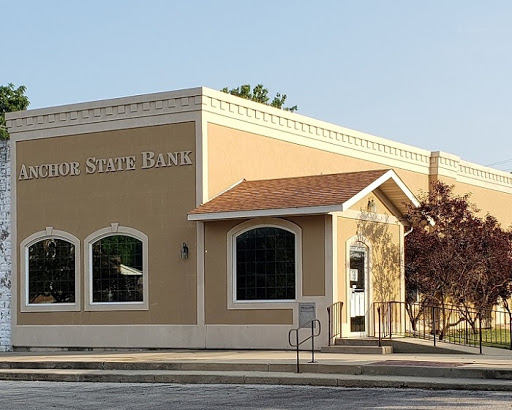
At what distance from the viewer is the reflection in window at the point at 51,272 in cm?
2806

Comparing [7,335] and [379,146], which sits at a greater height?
[379,146]

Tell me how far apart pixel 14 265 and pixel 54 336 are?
2.51m

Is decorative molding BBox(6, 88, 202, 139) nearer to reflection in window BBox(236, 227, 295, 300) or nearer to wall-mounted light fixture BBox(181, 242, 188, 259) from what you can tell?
wall-mounted light fixture BBox(181, 242, 188, 259)

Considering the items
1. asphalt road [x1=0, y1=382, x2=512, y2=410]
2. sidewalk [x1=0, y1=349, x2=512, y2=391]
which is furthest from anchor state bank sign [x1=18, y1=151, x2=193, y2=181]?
asphalt road [x1=0, y1=382, x2=512, y2=410]

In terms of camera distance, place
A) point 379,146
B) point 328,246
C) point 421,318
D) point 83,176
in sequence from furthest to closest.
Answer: point 379,146
point 421,318
point 83,176
point 328,246

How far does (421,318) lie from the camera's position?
30875 mm

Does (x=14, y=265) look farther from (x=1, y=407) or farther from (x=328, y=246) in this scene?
Answer: (x=1, y=407)

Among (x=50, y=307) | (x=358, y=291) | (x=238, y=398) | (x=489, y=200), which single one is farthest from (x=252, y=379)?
(x=489, y=200)

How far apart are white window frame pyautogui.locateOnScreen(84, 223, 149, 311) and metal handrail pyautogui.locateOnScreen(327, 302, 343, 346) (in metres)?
5.24

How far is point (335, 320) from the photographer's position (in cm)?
2439

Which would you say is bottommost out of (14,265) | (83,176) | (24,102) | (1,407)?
(1,407)

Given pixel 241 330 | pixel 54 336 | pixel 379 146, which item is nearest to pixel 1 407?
pixel 241 330

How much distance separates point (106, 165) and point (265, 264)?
18.3ft

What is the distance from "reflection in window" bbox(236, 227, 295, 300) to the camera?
2495 centimetres
